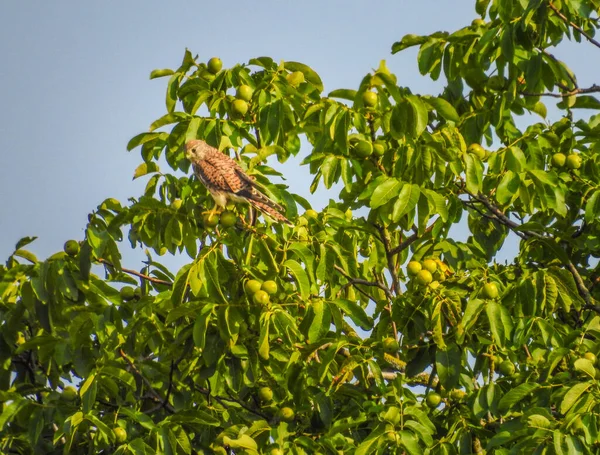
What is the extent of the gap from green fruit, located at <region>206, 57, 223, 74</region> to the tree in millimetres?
21

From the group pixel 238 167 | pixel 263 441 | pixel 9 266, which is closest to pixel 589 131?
pixel 238 167

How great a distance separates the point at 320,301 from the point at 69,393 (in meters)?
1.75

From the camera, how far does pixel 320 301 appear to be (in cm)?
604

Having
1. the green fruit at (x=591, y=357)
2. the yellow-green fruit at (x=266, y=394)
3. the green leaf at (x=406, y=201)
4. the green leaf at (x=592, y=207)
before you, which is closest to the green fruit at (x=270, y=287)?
the green leaf at (x=406, y=201)

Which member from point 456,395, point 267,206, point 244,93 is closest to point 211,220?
point 267,206

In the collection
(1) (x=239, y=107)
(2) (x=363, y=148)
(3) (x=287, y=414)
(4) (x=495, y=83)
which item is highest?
(4) (x=495, y=83)

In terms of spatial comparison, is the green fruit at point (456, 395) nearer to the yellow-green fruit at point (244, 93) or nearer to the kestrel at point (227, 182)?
the kestrel at point (227, 182)

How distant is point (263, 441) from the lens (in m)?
6.05

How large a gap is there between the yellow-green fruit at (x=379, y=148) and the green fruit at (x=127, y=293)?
1.68 meters

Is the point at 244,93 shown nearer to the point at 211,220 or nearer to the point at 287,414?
the point at 211,220

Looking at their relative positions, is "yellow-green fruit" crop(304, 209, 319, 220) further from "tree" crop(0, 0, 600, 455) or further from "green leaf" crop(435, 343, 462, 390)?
"green leaf" crop(435, 343, 462, 390)

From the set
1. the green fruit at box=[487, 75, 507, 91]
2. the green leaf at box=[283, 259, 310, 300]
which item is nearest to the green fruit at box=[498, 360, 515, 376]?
the green leaf at box=[283, 259, 310, 300]

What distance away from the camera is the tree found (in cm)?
590

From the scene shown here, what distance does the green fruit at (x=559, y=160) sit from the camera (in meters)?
7.27
